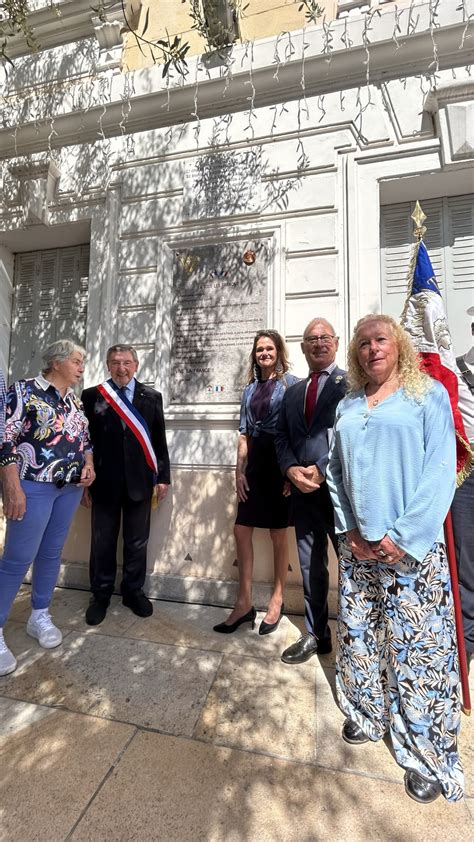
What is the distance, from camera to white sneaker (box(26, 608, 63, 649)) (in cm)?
287

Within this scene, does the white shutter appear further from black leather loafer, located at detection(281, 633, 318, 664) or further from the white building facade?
black leather loafer, located at detection(281, 633, 318, 664)

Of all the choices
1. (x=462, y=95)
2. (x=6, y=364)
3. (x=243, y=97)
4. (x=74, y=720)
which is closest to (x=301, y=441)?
(x=74, y=720)

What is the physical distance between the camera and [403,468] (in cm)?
186

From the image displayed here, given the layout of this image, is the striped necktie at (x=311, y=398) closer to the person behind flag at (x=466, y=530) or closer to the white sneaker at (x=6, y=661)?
the person behind flag at (x=466, y=530)

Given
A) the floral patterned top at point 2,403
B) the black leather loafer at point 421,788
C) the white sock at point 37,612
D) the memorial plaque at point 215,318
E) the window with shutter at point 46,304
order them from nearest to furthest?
the black leather loafer at point 421,788, the floral patterned top at point 2,403, the white sock at point 37,612, the memorial plaque at point 215,318, the window with shutter at point 46,304

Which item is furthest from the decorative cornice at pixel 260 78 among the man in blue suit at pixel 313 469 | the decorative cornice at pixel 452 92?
the man in blue suit at pixel 313 469

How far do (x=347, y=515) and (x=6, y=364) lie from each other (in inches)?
180

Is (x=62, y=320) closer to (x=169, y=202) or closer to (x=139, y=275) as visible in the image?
(x=139, y=275)

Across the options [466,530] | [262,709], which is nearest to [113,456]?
[262,709]

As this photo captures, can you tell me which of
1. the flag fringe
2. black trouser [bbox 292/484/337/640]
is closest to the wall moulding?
the flag fringe

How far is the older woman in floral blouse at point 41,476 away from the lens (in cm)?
262

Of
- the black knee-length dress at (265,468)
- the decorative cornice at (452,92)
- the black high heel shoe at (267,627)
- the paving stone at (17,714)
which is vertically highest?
the decorative cornice at (452,92)

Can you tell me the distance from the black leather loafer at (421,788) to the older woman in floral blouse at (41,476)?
7.66 feet

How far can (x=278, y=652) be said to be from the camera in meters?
2.79
